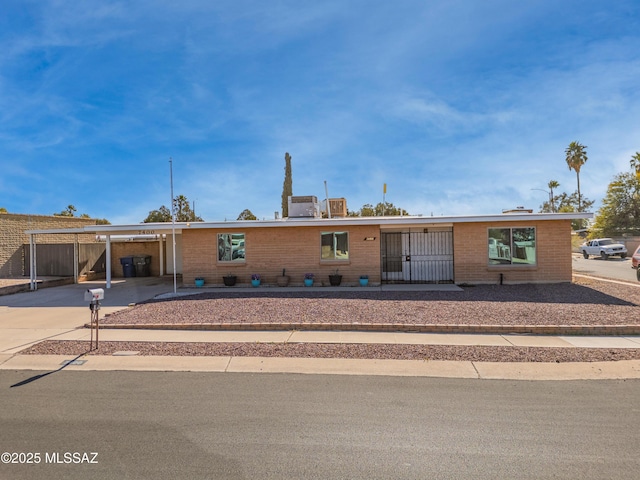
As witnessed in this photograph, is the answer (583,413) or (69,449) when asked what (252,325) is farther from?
(583,413)

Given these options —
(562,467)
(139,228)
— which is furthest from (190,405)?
(139,228)

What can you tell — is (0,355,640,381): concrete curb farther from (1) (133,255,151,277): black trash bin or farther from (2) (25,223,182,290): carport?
(1) (133,255,151,277): black trash bin

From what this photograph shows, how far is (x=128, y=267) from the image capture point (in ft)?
67.8

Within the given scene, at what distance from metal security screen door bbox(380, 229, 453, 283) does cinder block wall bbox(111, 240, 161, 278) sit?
1270 cm

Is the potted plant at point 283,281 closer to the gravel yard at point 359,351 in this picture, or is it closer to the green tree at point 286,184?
the gravel yard at point 359,351

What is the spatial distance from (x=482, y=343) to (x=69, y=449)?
6396 millimetres

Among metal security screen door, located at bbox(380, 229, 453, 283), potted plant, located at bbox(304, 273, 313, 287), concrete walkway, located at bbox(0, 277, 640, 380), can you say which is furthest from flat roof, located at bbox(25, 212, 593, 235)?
concrete walkway, located at bbox(0, 277, 640, 380)

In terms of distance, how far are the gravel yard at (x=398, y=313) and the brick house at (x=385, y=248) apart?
126cm

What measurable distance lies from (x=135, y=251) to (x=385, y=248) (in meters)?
13.8

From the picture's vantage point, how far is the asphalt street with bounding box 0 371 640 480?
3.38 m

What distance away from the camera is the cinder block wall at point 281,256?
14938 mm

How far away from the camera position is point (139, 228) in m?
15.0

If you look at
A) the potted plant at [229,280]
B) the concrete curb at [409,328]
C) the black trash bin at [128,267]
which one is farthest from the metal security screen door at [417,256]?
the black trash bin at [128,267]

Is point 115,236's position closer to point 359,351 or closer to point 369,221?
point 369,221
